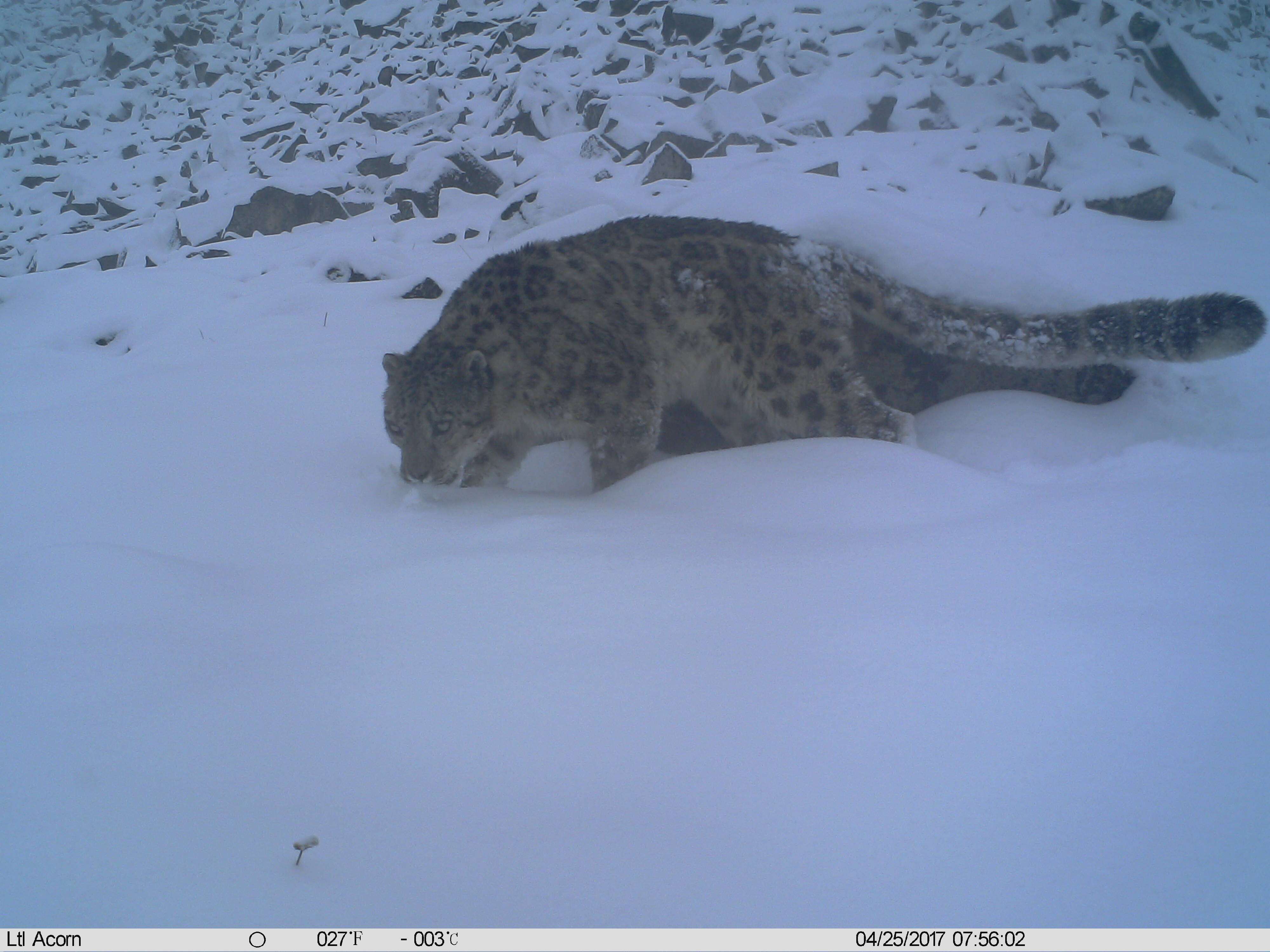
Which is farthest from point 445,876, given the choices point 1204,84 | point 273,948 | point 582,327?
point 1204,84

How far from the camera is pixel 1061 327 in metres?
3.79

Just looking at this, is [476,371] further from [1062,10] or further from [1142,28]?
[1062,10]

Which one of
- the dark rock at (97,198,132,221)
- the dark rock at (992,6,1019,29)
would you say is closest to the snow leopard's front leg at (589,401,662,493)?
the dark rock at (992,6,1019,29)

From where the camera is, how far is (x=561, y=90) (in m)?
12.4

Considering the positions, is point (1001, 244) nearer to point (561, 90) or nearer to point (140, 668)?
point (140, 668)

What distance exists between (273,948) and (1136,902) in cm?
138

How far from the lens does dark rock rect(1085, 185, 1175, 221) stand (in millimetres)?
6656

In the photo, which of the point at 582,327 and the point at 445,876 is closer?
the point at 445,876

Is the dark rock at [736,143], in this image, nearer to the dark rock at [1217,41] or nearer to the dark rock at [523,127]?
the dark rock at [523,127]

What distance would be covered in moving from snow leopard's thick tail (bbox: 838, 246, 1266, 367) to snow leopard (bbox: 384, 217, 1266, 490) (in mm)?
10

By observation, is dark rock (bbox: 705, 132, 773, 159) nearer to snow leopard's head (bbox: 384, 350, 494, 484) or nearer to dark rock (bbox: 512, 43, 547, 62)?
dark rock (bbox: 512, 43, 547, 62)

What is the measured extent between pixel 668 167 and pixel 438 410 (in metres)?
6.07

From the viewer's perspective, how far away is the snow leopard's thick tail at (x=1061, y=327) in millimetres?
3340

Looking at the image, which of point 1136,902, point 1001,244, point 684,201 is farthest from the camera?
point 684,201
